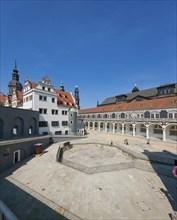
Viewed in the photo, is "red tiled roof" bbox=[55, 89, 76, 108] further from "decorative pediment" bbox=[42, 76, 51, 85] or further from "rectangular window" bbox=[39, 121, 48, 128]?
"rectangular window" bbox=[39, 121, 48, 128]

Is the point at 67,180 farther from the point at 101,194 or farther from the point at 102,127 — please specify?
the point at 102,127

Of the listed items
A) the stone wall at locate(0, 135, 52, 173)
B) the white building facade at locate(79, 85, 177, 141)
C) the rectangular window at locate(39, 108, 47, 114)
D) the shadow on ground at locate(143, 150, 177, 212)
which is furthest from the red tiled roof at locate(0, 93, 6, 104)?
the shadow on ground at locate(143, 150, 177, 212)

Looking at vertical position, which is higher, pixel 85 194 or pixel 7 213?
pixel 7 213

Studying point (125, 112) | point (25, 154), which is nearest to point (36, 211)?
point (25, 154)

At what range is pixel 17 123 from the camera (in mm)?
21109

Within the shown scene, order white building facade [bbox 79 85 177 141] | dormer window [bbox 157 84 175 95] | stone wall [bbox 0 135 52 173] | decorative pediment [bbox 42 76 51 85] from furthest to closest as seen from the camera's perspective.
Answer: dormer window [bbox 157 84 175 95] → white building facade [bbox 79 85 177 141] → decorative pediment [bbox 42 76 51 85] → stone wall [bbox 0 135 52 173]

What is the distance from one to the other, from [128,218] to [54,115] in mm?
24668

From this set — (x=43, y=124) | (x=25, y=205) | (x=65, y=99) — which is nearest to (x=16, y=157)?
(x=25, y=205)

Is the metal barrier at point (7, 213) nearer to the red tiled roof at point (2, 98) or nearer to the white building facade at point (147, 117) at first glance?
the white building facade at point (147, 117)

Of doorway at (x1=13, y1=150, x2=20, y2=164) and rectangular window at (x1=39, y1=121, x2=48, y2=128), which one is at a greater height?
rectangular window at (x1=39, y1=121, x2=48, y2=128)

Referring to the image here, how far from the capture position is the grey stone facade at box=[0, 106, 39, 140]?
18031mm

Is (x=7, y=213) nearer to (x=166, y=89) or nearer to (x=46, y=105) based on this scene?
(x=46, y=105)

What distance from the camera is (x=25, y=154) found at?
685 inches

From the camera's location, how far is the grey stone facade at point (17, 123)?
1803 cm
